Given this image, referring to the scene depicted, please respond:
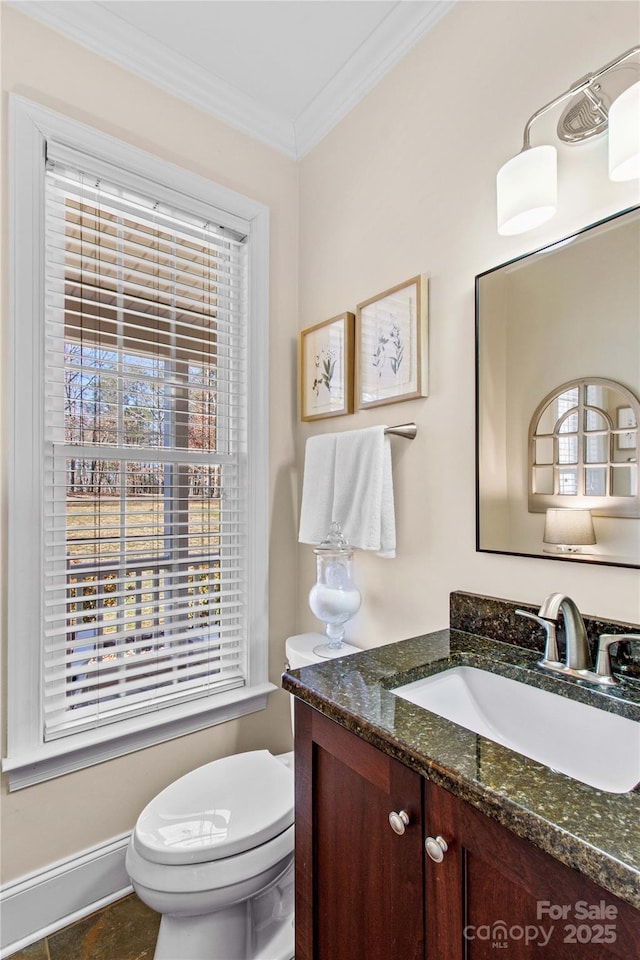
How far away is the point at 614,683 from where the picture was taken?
35.0 inches

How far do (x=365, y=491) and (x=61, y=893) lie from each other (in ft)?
4.81

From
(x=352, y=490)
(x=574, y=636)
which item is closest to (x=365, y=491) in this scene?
(x=352, y=490)

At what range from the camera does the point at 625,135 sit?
0.91 m

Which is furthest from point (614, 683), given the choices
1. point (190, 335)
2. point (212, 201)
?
point (212, 201)

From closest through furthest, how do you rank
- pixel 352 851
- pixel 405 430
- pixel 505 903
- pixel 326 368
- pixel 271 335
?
pixel 505 903 → pixel 352 851 → pixel 405 430 → pixel 326 368 → pixel 271 335

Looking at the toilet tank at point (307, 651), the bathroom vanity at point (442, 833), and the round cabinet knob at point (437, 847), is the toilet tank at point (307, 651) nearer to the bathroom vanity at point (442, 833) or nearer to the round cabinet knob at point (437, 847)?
the bathroom vanity at point (442, 833)

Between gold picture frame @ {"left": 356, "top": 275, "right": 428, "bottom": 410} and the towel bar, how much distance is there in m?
0.09

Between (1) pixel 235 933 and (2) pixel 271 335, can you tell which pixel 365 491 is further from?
(1) pixel 235 933

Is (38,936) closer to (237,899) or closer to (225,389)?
(237,899)

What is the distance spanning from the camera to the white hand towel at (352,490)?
55.9 inches

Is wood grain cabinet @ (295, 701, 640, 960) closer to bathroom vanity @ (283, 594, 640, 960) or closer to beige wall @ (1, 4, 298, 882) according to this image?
bathroom vanity @ (283, 594, 640, 960)

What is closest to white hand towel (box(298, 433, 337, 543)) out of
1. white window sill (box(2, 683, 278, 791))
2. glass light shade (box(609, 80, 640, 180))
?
white window sill (box(2, 683, 278, 791))

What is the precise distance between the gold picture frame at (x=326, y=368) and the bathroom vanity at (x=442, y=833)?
0.95m

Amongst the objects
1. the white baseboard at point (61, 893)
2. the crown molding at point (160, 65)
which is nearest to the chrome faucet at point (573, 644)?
the white baseboard at point (61, 893)
